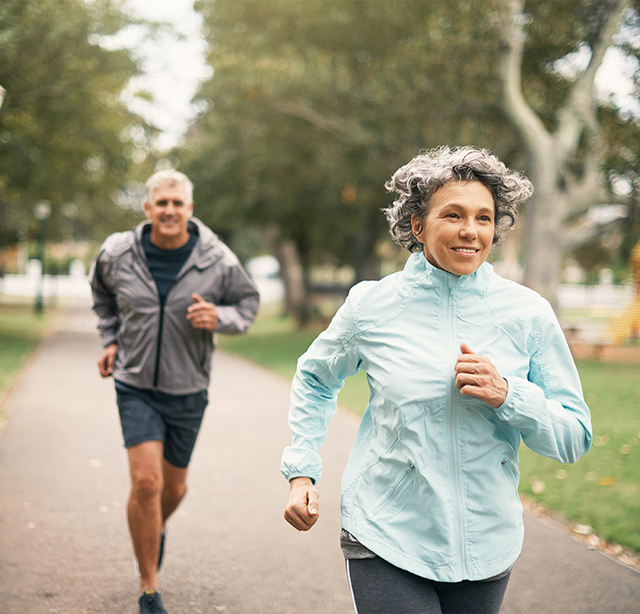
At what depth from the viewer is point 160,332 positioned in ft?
12.9

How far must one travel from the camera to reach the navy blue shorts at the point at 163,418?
12.3ft

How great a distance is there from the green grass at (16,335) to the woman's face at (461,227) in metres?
9.67

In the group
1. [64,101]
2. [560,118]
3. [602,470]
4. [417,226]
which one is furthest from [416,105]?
[417,226]

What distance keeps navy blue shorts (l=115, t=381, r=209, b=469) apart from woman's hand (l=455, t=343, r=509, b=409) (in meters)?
2.19

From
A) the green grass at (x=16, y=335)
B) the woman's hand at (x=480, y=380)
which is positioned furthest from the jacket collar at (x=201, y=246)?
the green grass at (x=16, y=335)

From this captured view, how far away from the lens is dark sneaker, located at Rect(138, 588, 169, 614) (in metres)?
3.62

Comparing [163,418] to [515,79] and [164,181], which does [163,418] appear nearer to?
[164,181]

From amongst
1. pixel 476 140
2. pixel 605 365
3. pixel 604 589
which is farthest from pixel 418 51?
pixel 604 589

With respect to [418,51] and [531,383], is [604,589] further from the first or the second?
[418,51]

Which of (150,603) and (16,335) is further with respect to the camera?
(16,335)

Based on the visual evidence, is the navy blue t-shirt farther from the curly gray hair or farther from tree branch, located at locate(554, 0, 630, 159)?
tree branch, located at locate(554, 0, 630, 159)

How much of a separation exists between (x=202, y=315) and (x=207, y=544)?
1801 millimetres

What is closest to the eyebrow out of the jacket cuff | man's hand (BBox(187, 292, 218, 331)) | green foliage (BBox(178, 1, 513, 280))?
the jacket cuff

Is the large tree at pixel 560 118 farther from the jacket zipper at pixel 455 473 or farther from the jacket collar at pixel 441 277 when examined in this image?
the jacket zipper at pixel 455 473
